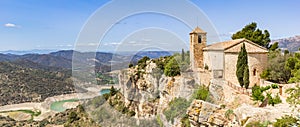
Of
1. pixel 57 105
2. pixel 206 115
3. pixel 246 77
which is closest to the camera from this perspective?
pixel 206 115

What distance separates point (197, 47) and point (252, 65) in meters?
3.49

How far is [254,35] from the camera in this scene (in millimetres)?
17203

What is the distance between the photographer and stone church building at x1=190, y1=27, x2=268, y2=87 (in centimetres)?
1218

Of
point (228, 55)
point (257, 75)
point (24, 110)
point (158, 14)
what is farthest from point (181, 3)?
point (24, 110)

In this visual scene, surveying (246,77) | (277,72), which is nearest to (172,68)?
(246,77)

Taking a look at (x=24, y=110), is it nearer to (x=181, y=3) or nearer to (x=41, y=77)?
(x=41, y=77)

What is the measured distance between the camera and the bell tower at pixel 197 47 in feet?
47.0

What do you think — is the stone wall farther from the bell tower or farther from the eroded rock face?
the eroded rock face

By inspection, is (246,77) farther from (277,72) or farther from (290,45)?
(290,45)

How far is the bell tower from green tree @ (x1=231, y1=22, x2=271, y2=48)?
4.71 metres

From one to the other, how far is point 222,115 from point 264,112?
5.01 ft

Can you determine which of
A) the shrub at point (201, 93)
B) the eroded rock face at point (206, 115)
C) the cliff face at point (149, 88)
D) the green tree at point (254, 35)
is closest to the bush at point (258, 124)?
the eroded rock face at point (206, 115)

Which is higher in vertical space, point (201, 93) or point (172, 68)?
point (172, 68)

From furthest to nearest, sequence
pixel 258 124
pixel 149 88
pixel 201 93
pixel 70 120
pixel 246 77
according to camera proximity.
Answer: pixel 70 120 < pixel 149 88 < pixel 201 93 < pixel 246 77 < pixel 258 124
